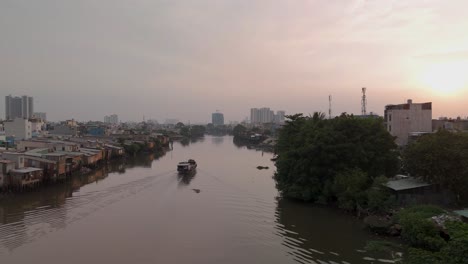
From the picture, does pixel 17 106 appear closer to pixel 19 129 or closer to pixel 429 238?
pixel 19 129

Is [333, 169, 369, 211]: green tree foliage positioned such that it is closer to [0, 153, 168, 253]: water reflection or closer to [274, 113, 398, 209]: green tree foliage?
[274, 113, 398, 209]: green tree foliage

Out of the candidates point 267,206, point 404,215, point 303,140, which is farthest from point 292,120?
point 404,215

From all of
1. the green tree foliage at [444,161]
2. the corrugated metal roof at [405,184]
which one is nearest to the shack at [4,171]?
the corrugated metal roof at [405,184]

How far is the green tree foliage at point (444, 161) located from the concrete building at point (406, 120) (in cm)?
1395

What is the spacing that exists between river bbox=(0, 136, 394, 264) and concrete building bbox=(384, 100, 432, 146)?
12139 millimetres


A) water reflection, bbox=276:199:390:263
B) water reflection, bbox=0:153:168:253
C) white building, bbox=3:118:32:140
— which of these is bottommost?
water reflection, bbox=276:199:390:263

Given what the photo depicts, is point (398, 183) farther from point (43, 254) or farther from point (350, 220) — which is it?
point (43, 254)

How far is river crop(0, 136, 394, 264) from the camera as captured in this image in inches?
426

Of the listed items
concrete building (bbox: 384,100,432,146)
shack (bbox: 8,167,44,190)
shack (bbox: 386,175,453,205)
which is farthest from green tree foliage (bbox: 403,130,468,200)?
shack (bbox: 8,167,44,190)

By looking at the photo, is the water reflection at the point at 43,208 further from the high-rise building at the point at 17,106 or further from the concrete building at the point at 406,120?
the high-rise building at the point at 17,106

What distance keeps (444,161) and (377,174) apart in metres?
4.24

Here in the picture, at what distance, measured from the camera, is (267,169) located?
102 feet

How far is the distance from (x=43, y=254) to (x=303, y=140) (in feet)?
40.5

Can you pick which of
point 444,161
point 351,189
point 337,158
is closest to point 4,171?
point 337,158
